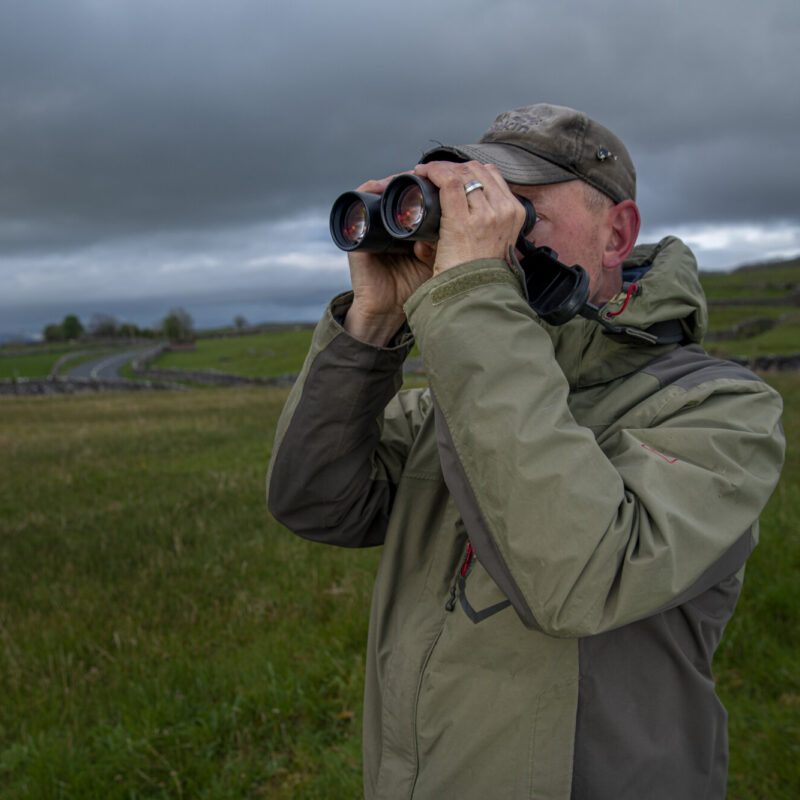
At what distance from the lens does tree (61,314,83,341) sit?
360 ft

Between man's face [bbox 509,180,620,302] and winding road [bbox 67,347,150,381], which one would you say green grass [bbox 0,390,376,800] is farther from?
winding road [bbox 67,347,150,381]

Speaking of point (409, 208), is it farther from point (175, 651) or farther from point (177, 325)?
point (177, 325)

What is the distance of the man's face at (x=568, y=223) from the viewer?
169cm

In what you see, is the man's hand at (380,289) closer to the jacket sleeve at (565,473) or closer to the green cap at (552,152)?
the green cap at (552,152)

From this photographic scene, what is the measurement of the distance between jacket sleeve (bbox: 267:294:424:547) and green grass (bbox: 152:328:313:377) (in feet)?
137

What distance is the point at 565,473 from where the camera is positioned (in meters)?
1.25

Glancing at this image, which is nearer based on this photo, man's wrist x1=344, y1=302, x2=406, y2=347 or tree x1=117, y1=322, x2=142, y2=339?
man's wrist x1=344, y1=302, x2=406, y2=347

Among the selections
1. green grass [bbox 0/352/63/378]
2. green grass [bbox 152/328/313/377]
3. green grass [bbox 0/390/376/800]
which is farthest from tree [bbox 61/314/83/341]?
green grass [bbox 0/390/376/800]

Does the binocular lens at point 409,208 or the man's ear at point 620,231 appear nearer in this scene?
the binocular lens at point 409,208

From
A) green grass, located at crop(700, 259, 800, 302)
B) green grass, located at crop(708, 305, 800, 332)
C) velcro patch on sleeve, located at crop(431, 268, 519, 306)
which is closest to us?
velcro patch on sleeve, located at crop(431, 268, 519, 306)

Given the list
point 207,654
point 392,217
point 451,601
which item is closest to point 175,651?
point 207,654

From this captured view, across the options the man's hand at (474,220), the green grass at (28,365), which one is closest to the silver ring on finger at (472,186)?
the man's hand at (474,220)

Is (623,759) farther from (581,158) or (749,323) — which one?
(749,323)

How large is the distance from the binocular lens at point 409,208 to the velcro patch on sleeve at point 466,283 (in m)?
0.21
